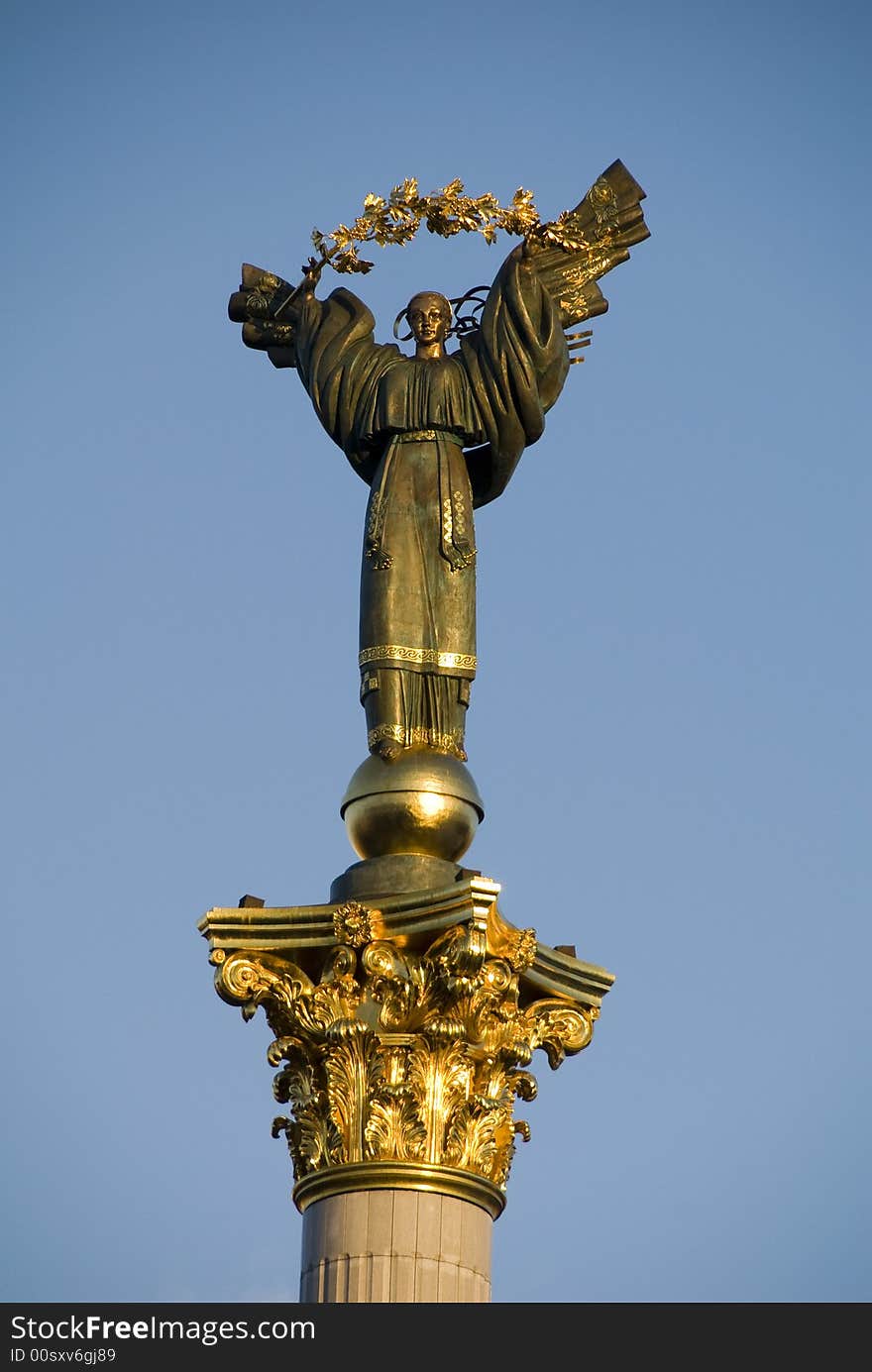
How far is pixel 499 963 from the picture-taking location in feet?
81.2

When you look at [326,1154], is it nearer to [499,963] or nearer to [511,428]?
[499,963]

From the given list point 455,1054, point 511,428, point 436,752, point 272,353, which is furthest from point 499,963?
point 272,353

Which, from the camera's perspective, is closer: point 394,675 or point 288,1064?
point 288,1064

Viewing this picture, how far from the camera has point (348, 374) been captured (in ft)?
93.6

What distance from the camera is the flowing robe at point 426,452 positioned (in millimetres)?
26922

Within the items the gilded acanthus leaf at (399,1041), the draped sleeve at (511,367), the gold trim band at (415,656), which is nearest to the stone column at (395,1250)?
the gilded acanthus leaf at (399,1041)

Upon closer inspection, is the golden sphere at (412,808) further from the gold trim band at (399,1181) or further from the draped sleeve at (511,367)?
the draped sleeve at (511,367)

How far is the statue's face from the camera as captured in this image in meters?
28.8

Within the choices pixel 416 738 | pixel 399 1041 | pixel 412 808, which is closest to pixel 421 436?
pixel 416 738

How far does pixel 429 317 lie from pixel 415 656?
157 inches

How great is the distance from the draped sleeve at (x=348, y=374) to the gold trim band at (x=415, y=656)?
2389mm

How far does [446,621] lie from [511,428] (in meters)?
2.29

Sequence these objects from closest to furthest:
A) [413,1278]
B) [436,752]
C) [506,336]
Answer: [413,1278] < [436,752] < [506,336]

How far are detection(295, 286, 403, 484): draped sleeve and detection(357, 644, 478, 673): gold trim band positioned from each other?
7.84 ft
